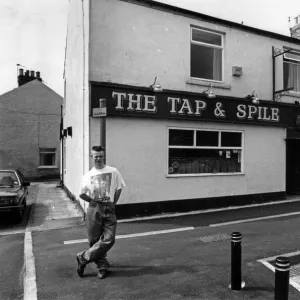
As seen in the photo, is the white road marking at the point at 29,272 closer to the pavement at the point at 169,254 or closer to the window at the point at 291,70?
the pavement at the point at 169,254

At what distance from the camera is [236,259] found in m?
4.02

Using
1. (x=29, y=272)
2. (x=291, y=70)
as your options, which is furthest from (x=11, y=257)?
(x=291, y=70)

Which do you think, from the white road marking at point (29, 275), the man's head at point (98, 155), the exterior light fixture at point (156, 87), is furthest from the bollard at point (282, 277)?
the exterior light fixture at point (156, 87)

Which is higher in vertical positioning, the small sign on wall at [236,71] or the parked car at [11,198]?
the small sign on wall at [236,71]

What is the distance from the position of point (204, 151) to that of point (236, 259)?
6452mm

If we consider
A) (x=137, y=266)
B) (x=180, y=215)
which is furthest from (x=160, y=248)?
(x=180, y=215)

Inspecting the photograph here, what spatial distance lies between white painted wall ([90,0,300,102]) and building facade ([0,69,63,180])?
52.0 ft

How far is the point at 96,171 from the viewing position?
4781 millimetres

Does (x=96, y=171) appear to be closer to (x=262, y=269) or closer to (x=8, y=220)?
(x=262, y=269)

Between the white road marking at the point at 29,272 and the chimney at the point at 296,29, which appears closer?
the white road marking at the point at 29,272

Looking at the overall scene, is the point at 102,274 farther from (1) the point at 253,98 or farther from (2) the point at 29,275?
(1) the point at 253,98

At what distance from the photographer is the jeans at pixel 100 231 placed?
4.55 meters

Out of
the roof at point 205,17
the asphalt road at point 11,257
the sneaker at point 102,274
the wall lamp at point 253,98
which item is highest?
the roof at point 205,17

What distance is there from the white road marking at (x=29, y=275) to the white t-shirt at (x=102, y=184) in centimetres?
145
